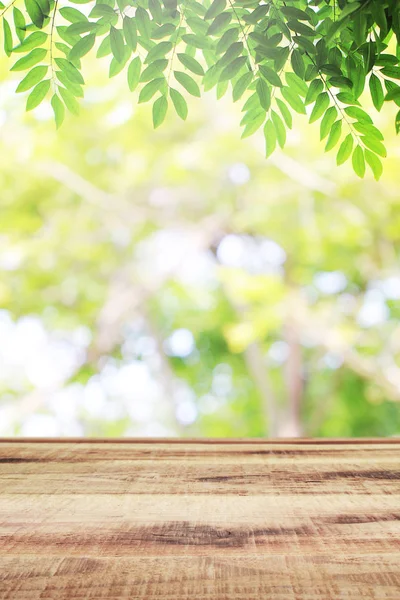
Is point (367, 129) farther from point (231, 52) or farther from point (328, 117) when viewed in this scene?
point (231, 52)

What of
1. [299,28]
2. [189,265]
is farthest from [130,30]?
[189,265]

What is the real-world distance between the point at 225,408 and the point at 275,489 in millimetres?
7793

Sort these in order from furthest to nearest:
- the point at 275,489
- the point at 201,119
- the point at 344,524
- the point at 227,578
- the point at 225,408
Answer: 1. the point at 225,408
2. the point at 201,119
3. the point at 275,489
4. the point at 344,524
5. the point at 227,578

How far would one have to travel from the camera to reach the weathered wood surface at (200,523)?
470 mm

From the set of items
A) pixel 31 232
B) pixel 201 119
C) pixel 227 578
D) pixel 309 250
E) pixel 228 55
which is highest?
pixel 201 119

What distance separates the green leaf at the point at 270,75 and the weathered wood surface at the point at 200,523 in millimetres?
558

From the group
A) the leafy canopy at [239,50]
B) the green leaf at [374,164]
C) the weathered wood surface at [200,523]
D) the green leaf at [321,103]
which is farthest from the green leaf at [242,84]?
the weathered wood surface at [200,523]

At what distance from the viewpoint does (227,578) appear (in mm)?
479

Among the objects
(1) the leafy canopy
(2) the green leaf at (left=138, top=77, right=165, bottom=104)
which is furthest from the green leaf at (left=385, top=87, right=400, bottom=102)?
(2) the green leaf at (left=138, top=77, right=165, bottom=104)

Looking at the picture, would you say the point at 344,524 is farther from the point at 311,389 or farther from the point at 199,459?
the point at 311,389

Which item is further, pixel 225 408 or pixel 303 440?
pixel 225 408

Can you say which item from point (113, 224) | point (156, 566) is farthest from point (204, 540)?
point (113, 224)

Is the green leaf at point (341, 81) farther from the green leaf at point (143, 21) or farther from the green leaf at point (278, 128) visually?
the green leaf at point (143, 21)

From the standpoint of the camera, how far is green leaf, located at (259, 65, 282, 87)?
0.75 meters
